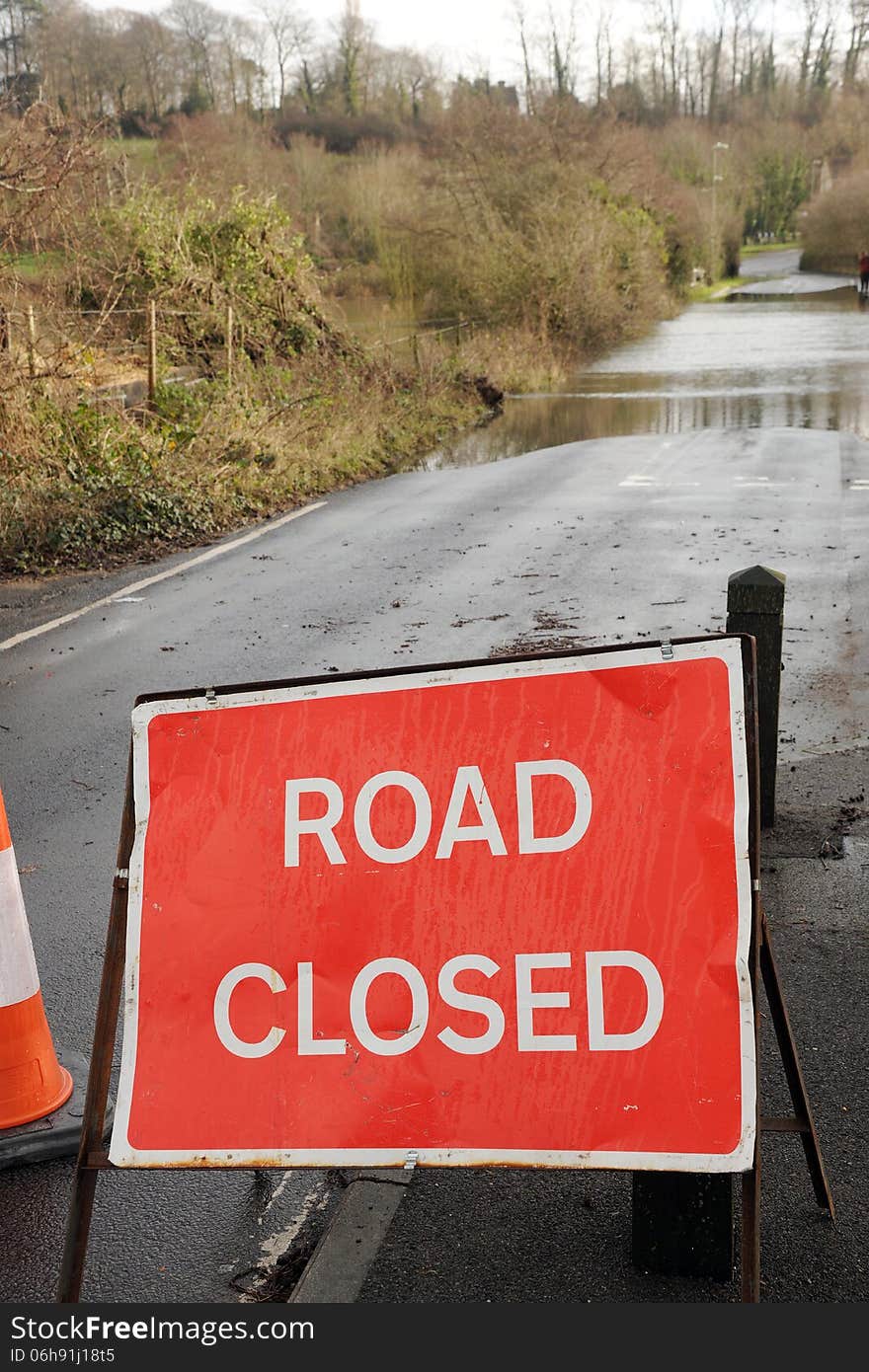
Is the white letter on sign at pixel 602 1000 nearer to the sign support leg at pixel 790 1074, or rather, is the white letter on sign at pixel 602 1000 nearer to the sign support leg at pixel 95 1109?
the sign support leg at pixel 790 1074

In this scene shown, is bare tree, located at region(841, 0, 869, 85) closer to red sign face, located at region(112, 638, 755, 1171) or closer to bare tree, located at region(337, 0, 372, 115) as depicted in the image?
bare tree, located at region(337, 0, 372, 115)

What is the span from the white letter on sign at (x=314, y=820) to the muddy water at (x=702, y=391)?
57.5ft

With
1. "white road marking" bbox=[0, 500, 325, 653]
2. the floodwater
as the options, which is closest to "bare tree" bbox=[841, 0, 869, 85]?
the floodwater

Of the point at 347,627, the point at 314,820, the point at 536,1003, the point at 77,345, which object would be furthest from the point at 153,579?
the point at 536,1003

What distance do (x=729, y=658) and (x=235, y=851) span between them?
1.16 metres

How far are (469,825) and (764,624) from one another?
3.03 m

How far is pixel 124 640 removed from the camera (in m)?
9.98

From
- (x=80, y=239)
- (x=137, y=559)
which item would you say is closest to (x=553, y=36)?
(x=80, y=239)

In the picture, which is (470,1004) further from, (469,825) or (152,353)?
(152,353)

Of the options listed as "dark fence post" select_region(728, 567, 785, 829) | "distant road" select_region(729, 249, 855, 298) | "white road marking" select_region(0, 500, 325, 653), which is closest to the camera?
"dark fence post" select_region(728, 567, 785, 829)

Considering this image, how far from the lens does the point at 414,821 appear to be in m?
3.00

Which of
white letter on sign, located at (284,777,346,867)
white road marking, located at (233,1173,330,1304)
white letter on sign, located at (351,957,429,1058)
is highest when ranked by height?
white letter on sign, located at (284,777,346,867)

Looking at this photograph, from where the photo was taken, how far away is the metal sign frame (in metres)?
2.76

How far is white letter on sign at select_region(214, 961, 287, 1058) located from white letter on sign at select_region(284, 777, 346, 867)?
0.24 m
